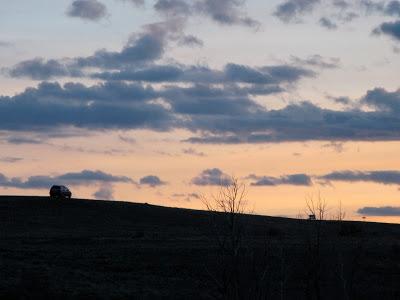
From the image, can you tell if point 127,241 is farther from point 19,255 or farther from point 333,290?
point 333,290

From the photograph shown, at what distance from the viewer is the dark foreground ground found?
39.1 m

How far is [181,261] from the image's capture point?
5762cm

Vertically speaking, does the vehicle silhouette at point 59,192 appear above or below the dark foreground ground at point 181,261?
above

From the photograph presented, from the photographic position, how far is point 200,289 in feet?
160

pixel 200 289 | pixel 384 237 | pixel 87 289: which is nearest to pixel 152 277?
pixel 200 289

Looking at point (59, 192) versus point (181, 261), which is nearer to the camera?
point (181, 261)

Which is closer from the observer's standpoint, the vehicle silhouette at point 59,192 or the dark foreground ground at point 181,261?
the dark foreground ground at point 181,261

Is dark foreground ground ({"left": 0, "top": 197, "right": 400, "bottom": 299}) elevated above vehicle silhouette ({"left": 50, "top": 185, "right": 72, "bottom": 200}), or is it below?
below

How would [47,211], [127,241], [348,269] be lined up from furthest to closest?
1. [47,211]
2. [127,241]
3. [348,269]

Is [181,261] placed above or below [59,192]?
below

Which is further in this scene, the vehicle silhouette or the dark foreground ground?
the vehicle silhouette

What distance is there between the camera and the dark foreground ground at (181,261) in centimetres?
3910

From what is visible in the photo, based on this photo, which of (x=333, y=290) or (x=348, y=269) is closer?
(x=333, y=290)

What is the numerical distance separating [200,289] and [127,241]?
2276 centimetres
